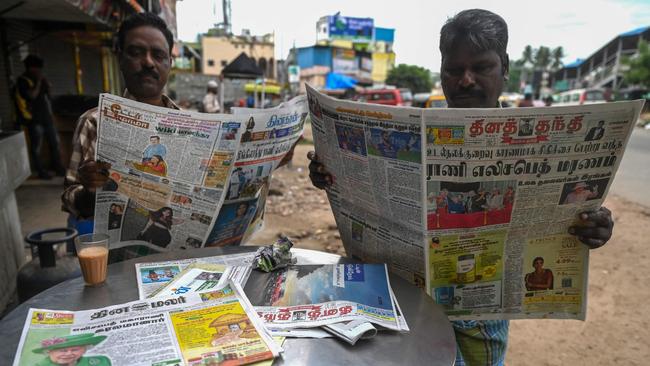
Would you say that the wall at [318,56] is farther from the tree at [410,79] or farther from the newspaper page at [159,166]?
the newspaper page at [159,166]

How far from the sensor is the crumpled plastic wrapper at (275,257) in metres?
1.23

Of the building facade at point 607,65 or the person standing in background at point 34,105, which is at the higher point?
the building facade at point 607,65

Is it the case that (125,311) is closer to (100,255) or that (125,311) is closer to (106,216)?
(100,255)

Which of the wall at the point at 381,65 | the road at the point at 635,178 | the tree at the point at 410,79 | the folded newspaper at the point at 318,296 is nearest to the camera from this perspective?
the folded newspaper at the point at 318,296

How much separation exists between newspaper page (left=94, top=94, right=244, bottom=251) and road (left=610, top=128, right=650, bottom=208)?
571 cm

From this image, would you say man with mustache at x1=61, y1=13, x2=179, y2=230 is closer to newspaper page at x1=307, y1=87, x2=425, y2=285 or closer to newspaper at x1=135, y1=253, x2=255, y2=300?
newspaper at x1=135, y1=253, x2=255, y2=300

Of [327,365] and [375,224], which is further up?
[375,224]

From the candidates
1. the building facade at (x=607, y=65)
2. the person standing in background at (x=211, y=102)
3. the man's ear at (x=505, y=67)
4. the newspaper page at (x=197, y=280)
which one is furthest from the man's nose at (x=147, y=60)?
the building facade at (x=607, y=65)

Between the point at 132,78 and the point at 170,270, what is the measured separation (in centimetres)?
91

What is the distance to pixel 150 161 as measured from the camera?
1.32 m

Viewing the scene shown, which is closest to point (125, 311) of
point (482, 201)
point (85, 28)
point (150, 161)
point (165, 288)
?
point (165, 288)

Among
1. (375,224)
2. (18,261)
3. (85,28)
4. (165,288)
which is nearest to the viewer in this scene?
(165,288)

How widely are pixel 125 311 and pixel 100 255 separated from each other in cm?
26

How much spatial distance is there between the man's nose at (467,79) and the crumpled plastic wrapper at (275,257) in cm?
77
